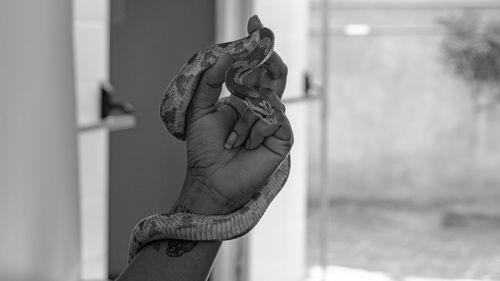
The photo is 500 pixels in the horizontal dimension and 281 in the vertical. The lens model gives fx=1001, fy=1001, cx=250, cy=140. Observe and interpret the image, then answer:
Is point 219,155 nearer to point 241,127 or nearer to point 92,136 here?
point 241,127

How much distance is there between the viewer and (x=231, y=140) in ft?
2.11

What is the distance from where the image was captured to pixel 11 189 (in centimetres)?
87

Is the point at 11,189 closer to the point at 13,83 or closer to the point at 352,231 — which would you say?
the point at 13,83

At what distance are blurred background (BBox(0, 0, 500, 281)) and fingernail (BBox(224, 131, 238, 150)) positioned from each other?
0.96 ft

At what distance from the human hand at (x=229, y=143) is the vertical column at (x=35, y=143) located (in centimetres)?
27

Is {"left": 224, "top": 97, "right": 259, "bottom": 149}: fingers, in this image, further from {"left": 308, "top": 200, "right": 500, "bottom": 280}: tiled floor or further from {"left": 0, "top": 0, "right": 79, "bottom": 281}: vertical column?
{"left": 308, "top": 200, "right": 500, "bottom": 280}: tiled floor

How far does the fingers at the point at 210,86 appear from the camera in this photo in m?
0.65

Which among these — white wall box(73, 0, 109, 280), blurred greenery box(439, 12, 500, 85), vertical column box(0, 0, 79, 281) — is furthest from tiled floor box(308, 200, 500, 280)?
vertical column box(0, 0, 79, 281)

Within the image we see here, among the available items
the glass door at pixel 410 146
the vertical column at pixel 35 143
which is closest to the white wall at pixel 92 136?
the vertical column at pixel 35 143

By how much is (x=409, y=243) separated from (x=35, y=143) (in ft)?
9.51

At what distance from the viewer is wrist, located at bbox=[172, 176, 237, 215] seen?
66 cm

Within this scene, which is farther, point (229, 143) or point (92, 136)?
point (92, 136)

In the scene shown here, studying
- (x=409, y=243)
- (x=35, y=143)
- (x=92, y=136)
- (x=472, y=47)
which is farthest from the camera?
(x=409, y=243)

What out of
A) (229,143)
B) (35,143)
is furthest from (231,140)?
(35,143)
